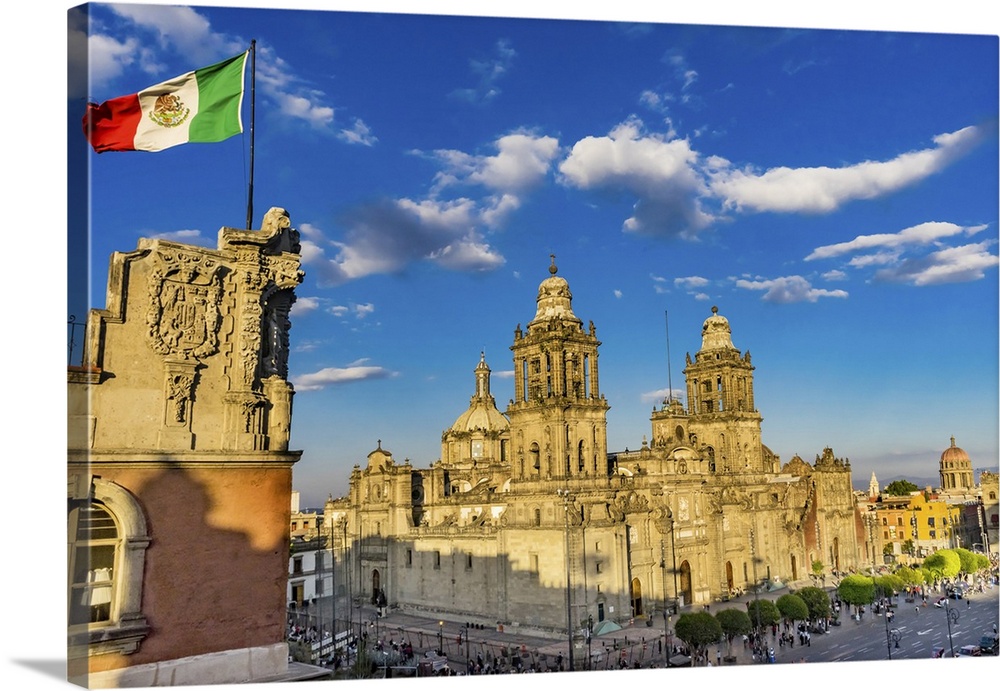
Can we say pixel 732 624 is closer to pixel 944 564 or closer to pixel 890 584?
pixel 890 584

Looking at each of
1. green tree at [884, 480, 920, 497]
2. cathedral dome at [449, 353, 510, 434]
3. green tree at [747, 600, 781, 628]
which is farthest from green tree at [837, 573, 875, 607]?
green tree at [884, 480, 920, 497]

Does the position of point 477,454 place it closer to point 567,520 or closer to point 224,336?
point 567,520

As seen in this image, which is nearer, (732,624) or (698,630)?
(698,630)

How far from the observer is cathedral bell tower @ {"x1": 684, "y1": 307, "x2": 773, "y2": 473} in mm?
59719

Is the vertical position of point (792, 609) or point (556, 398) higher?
point (556, 398)

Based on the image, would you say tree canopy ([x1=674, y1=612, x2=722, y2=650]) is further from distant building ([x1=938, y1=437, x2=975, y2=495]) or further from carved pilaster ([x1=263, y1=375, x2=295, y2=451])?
Result: distant building ([x1=938, y1=437, x2=975, y2=495])

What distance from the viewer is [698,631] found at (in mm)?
32344

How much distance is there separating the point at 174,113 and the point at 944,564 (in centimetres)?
4984

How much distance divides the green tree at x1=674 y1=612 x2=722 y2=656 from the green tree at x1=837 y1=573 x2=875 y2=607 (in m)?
14.5

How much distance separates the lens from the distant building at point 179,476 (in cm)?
Answer: 1298

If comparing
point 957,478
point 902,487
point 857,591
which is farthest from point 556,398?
point 902,487

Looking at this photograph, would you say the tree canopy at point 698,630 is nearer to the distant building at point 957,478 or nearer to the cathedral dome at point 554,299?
the cathedral dome at point 554,299

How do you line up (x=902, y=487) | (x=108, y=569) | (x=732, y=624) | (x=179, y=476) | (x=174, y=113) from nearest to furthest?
1. (x=108, y=569)
2. (x=179, y=476)
3. (x=174, y=113)
4. (x=732, y=624)
5. (x=902, y=487)

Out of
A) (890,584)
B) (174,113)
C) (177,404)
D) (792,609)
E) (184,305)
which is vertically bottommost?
(890,584)
